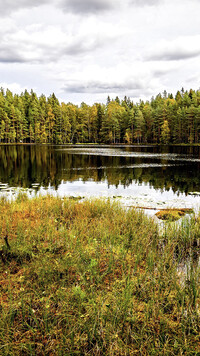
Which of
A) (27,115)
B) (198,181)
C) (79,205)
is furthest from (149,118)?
(79,205)

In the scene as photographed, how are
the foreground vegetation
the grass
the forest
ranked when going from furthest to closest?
the forest
the grass
the foreground vegetation

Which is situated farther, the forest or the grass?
the forest

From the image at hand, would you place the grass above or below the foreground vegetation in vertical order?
below

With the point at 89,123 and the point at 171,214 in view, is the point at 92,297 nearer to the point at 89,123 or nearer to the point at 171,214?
the point at 171,214

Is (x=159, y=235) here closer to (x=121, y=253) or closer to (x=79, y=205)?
(x=121, y=253)

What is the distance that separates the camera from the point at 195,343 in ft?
9.80

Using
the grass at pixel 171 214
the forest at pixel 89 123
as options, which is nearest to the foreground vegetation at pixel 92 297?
the grass at pixel 171 214

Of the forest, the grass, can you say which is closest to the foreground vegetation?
the grass

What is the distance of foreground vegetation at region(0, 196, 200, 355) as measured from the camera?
9.70 ft

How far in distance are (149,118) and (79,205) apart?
3692 inches

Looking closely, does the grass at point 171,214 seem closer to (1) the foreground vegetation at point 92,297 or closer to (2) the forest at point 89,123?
(1) the foreground vegetation at point 92,297

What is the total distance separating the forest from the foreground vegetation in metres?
87.8

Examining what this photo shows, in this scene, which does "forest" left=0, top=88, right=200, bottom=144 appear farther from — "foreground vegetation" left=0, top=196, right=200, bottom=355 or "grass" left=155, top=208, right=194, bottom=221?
"foreground vegetation" left=0, top=196, right=200, bottom=355

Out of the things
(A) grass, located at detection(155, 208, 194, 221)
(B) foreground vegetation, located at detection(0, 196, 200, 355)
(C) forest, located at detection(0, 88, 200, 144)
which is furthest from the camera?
(C) forest, located at detection(0, 88, 200, 144)
